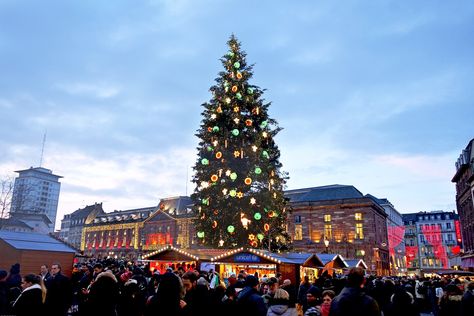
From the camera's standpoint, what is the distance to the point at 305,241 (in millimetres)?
61281

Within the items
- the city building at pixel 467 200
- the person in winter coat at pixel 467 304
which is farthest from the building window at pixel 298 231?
the person in winter coat at pixel 467 304

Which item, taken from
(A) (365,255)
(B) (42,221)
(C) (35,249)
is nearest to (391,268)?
(A) (365,255)

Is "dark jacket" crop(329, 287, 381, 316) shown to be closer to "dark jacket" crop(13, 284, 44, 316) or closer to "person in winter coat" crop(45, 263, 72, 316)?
"dark jacket" crop(13, 284, 44, 316)

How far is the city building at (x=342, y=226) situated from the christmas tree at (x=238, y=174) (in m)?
32.5

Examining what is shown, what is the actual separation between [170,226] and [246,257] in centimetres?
7083

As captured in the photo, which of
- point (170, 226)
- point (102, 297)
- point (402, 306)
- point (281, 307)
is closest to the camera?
point (102, 297)

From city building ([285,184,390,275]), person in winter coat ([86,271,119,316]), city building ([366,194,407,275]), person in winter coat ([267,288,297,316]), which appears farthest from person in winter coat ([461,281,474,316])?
city building ([366,194,407,275])

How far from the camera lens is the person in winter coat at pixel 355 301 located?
4645 millimetres

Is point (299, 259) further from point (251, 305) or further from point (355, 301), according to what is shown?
point (355, 301)

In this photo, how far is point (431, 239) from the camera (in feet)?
363

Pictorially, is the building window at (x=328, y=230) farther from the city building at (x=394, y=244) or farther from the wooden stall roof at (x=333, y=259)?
the wooden stall roof at (x=333, y=259)

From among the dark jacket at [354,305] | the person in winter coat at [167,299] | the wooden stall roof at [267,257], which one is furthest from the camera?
the wooden stall roof at [267,257]

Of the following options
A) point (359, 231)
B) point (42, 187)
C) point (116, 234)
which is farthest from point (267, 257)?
point (42, 187)

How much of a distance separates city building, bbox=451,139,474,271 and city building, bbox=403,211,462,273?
176 feet
